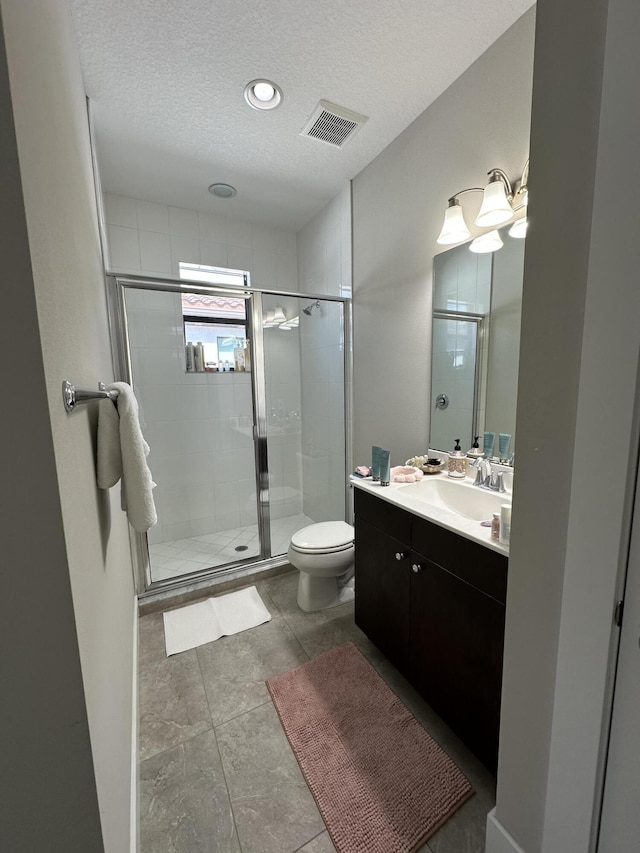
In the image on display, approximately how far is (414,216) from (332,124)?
2.12ft

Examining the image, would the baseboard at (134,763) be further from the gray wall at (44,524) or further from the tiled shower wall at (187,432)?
the tiled shower wall at (187,432)

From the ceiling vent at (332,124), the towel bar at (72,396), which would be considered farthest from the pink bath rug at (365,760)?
the ceiling vent at (332,124)

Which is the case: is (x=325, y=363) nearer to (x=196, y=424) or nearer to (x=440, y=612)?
(x=196, y=424)

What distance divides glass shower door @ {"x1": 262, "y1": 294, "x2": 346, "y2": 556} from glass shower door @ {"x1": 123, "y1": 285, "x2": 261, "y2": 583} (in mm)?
213

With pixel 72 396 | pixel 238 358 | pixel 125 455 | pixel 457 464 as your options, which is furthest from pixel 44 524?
pixel 238 358

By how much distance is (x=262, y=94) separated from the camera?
163 cm

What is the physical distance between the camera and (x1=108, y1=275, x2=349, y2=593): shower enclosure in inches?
100

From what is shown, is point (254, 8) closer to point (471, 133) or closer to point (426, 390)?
point (471, 133)

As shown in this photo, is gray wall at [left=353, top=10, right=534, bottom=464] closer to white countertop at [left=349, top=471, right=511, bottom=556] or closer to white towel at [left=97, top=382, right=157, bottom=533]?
white countertop at [left=349, top=471, right=511, bottom=556]

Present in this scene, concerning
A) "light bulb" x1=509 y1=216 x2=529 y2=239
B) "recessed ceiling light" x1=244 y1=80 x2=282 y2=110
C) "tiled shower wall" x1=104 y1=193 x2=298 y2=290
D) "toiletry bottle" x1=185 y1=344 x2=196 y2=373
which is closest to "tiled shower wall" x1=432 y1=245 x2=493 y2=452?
"light bulb" x1=509 y1=216 x2=529 y2=239

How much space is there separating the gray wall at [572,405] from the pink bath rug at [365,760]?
0.35 meters

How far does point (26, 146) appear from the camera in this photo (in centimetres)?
50

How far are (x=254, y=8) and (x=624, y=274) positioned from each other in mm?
1644

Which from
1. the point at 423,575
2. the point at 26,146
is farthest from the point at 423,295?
the point at 26,146
